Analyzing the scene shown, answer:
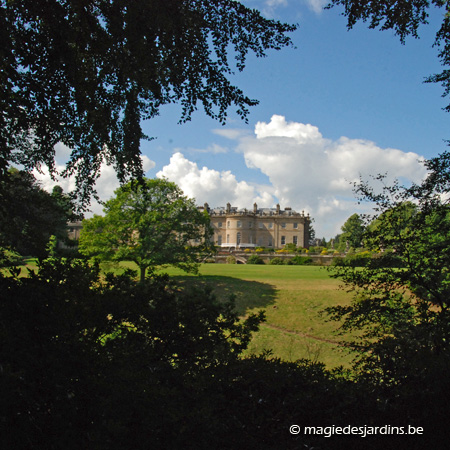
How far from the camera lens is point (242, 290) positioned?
22922 mm

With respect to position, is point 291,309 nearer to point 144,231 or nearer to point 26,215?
point 144,231

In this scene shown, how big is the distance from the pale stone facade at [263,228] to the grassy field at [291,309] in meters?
50.6

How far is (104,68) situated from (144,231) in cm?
1779

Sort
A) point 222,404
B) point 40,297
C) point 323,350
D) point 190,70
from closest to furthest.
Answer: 1. point 40,297
2. point 222,404
3. point 190,70
4. point 323,350

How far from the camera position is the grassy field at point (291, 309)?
14602mm

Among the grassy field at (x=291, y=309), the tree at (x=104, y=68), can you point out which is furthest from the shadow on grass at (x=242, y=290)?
the tree at (x=104, y=68)

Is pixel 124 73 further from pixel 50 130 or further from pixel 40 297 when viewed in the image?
pixel 40 297

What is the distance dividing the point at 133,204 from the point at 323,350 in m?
13.0

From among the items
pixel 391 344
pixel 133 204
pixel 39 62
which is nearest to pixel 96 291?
pixel 39 62


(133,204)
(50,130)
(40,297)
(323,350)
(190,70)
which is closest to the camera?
(40,297)

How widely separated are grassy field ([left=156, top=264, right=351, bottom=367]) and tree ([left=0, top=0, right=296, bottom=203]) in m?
9.18

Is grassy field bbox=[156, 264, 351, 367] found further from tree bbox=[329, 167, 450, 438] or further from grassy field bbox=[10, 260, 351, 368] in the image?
tree bbox=[329, 167, 450, 438]

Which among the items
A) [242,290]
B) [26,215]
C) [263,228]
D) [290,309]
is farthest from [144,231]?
[263,228]

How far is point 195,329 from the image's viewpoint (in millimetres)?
4113
